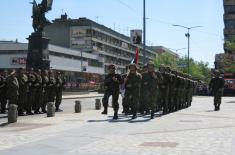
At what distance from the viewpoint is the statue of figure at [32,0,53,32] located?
30.8m

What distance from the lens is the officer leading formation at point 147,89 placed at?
58.4ft

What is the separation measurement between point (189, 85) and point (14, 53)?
69780 millimetres

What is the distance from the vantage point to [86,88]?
246 ft

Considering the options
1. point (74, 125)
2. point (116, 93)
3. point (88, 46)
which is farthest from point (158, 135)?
point (88, 46)

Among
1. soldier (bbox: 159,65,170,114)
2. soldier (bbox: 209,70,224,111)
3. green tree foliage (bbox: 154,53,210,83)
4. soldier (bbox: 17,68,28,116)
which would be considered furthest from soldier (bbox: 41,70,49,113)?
green tree foliage (bbox: 154,53,210,83)

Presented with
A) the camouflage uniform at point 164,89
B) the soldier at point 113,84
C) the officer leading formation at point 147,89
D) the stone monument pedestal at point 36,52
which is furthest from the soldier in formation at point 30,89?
the stone monument pedestal at point 36,52

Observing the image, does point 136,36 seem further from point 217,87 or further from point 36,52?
point 217,87

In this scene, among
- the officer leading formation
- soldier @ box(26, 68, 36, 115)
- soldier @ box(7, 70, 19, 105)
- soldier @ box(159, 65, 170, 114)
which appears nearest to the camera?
the officer leading formation

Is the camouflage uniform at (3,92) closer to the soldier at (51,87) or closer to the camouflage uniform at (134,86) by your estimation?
the soldier at (51,87)

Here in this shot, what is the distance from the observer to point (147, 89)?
63.5ft

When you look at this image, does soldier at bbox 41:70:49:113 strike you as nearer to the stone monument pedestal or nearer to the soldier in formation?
the soldier in formation

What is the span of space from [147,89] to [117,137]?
6866 mm

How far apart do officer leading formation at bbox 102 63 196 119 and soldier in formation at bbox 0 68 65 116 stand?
3079 millimetres

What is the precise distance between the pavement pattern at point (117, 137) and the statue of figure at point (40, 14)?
46.8ft
